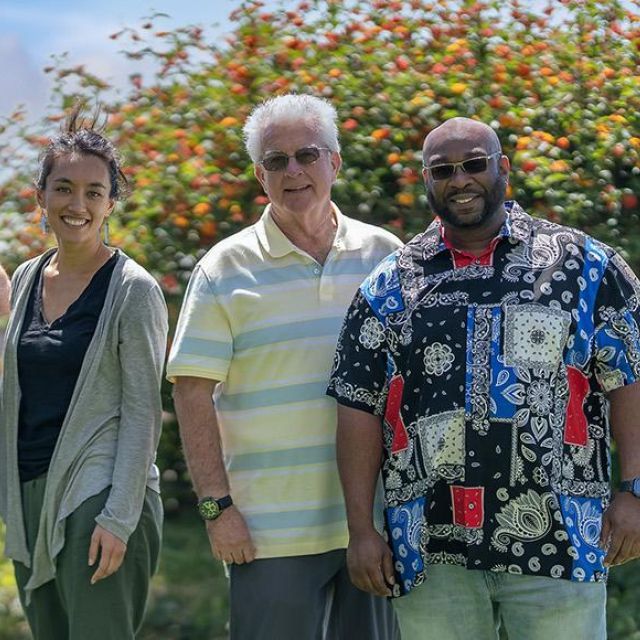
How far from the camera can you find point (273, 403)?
14.9 feet

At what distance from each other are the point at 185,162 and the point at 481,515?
10.8ft

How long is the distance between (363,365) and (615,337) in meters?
0.70

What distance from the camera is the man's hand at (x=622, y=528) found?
13.7 ft

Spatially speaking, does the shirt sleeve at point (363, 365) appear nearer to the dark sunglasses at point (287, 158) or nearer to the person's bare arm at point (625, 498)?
the dark sunglasses at point (287, 158)

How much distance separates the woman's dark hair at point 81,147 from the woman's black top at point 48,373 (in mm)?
390

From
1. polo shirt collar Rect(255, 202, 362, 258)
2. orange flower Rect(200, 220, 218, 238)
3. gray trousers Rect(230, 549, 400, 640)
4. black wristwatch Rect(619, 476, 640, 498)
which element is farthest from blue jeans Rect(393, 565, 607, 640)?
orange flower Rect(200, 220, 218, 238)

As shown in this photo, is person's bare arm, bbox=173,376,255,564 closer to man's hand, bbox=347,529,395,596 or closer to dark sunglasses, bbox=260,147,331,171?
man's hand, bbox=347,529,395,596

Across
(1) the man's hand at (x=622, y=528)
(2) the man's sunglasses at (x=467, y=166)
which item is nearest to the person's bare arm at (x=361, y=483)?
(1) the man's hand at (x=622, y=528)

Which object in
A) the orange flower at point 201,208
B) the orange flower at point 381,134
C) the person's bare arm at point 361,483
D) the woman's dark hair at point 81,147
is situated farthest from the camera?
the orange flower at point 381,134

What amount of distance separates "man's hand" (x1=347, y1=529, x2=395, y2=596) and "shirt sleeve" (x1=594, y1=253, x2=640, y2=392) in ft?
2.51

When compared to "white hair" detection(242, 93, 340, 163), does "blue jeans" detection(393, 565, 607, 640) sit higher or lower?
lower

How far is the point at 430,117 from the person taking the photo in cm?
689

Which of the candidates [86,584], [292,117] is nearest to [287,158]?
[292,117]

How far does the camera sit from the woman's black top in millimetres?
4535
